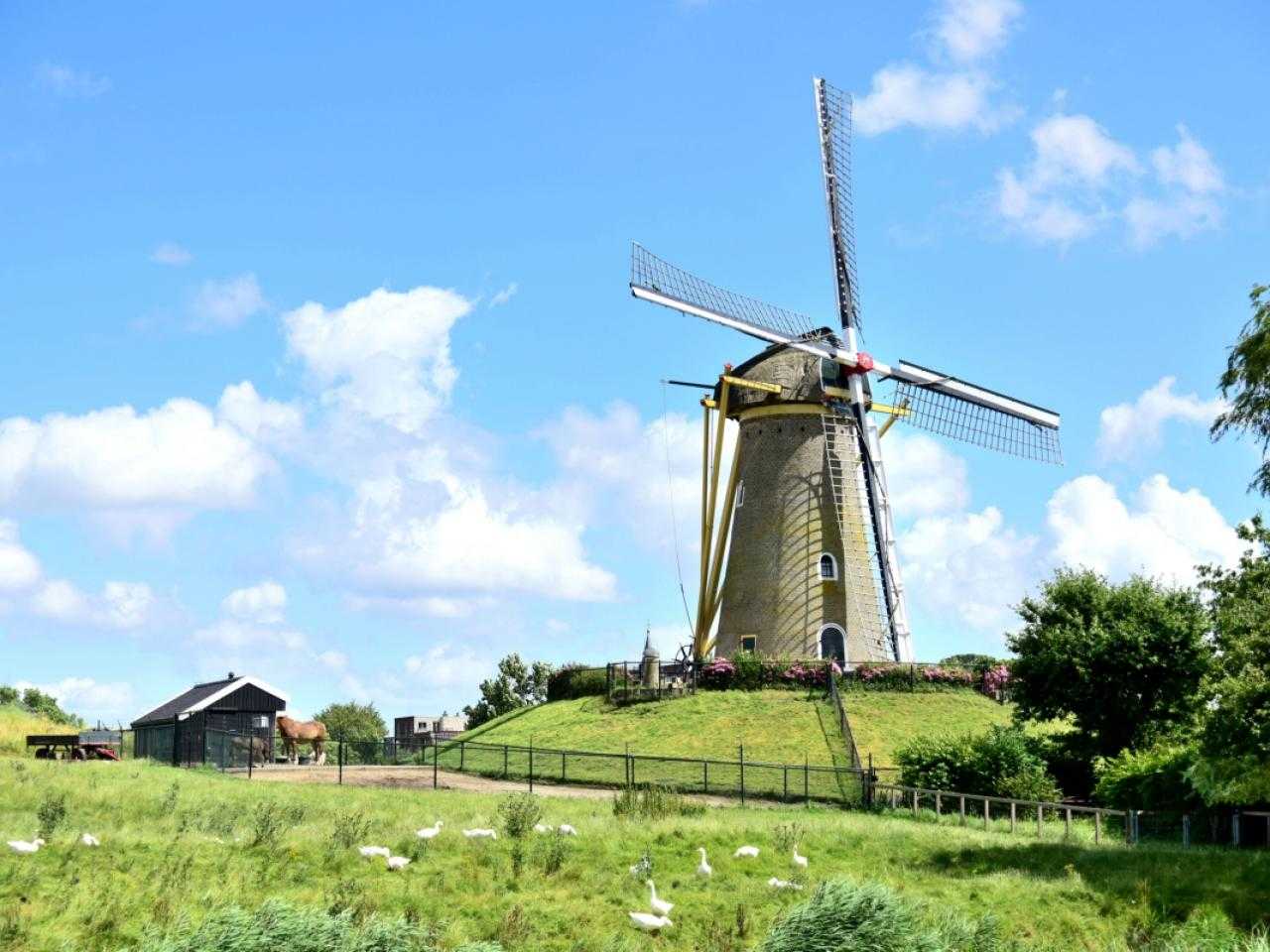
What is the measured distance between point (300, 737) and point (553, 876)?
2906 centimetres

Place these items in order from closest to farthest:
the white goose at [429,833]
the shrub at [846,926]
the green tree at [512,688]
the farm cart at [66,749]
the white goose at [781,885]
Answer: the shrub at [846,926], the white goose at [781,885], the white goose at [429,833], the farm cart at [66,749], the green tree at [512,688]

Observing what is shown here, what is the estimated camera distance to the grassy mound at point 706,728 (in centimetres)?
4578

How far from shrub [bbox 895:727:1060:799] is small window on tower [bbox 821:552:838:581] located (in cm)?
1598

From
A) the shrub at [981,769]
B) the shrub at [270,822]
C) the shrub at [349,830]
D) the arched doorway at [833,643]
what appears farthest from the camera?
the arched doorway at [833,643]

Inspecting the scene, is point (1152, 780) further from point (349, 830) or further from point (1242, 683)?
point (349, 830)

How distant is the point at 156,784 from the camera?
114 feet

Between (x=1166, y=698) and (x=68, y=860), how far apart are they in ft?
95.3

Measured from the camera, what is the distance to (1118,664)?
3966 centimetres

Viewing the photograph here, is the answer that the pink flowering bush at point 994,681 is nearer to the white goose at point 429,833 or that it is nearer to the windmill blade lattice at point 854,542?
the windmill blade lattice at point 854,542

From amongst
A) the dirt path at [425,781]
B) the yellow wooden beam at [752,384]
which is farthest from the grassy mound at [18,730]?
the yellow wooden beam at [752,384]

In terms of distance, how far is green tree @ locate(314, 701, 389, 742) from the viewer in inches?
4208

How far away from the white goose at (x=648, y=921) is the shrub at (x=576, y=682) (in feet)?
111

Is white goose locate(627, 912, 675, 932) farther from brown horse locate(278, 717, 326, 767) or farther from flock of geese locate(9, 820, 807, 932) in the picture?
brown horse locate(278, 717, 326, 767)

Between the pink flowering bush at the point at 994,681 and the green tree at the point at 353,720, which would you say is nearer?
the pink flowering bush at the point at 994,681
